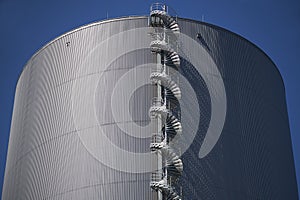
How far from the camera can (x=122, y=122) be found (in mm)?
32812

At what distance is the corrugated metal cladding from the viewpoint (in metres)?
32.0

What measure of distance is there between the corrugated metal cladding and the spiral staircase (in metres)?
0.73

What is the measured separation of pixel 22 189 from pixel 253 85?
695 inches

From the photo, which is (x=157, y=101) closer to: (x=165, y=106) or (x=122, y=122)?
(x=165, y=106)

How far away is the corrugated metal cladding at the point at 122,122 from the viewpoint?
32.0 meters

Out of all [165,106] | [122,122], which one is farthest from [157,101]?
[122,122]

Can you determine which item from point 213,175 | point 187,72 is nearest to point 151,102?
point 187,72

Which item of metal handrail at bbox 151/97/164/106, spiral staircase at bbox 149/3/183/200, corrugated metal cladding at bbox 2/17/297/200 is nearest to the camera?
spiral staircase at bbox 149/3/183/200

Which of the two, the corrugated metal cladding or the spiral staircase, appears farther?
the corrugated metal cladding

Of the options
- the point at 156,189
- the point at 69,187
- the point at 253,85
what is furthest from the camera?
the point at 253,85

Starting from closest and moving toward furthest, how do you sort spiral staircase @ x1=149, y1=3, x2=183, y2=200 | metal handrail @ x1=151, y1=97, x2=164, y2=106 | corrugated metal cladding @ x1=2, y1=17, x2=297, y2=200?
spiral staircase @ x1=149, y1=3, x2=183, y2=200 → corrugated metal cladding @ x1=2, y1=17, x2=297, y2=200 → metal handrail @ x1=151, y1=97, x2=164, y2=106

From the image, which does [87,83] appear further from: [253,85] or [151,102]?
[253,85]

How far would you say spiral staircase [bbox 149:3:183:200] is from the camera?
99.0ft

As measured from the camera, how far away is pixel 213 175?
3234 centimetres
